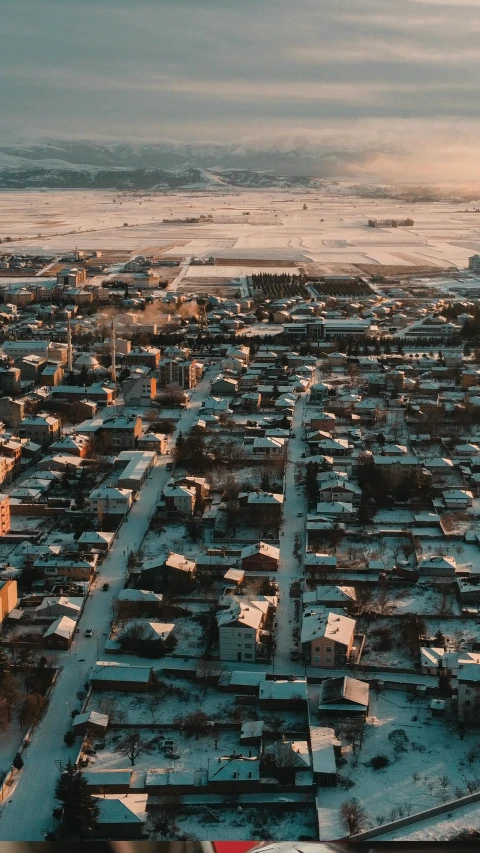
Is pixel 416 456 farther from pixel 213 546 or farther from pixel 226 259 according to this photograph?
pixel 226 259

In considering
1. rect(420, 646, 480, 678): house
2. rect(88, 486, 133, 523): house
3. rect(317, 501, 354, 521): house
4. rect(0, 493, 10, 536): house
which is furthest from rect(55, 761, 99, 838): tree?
rect(317, 501, 354, 521): house

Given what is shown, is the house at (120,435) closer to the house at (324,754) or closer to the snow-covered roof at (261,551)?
the snow-covered roof at (261,551)

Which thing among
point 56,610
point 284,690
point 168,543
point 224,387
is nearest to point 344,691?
point 284,690

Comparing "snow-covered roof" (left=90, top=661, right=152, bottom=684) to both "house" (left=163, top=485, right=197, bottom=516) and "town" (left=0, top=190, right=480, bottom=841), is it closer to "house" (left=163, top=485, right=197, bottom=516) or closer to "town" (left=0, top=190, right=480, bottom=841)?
"town" (left=0, top=190, right=480, bottom=841)

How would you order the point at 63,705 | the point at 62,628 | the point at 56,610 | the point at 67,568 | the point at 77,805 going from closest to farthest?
the point at 77,805 → the point at 63,705 → the point at 62,628 → the point at 56,610 → the point at 67,568

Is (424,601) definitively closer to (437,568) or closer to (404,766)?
(437,568)

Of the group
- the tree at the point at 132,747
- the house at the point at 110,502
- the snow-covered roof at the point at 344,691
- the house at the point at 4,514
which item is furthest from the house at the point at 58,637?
the house at the point at 110,502

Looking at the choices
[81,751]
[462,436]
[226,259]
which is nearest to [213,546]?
[81,751]
